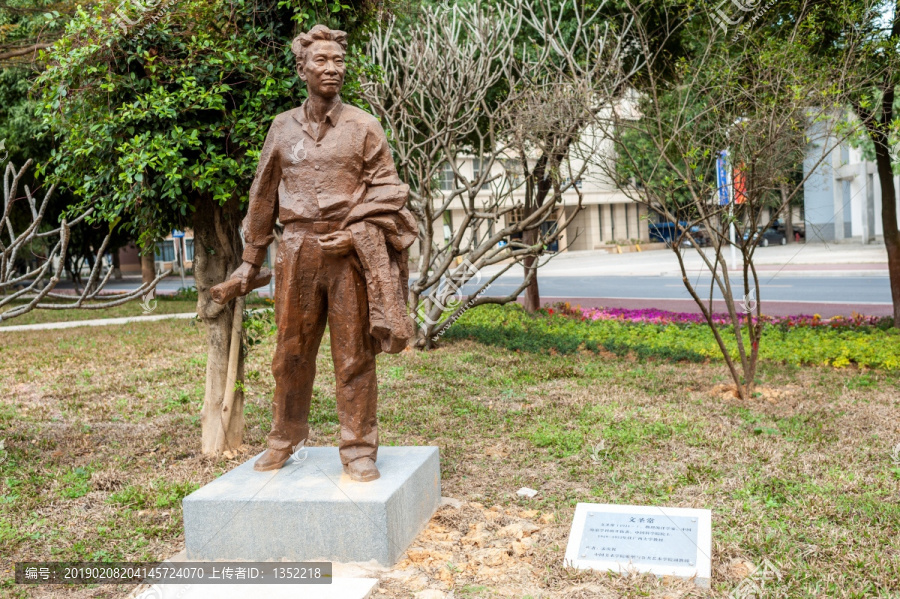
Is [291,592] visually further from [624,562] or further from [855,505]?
[855,505]

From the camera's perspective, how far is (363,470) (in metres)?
4.29

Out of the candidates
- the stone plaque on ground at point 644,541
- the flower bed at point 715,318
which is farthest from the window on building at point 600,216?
the stone plaque on ground at point 644,541

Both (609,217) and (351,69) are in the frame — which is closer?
(351,69)

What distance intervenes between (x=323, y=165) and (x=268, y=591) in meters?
2.16

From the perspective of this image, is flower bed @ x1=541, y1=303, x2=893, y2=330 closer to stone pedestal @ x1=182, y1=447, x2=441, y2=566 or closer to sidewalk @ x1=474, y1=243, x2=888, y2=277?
stone pedestal @ x1=182, y1=447, x2=441, y2=566

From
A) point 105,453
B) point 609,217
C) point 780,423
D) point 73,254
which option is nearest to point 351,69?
point 105,453

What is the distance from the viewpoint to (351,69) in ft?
20.5

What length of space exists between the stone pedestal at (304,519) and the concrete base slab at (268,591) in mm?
251

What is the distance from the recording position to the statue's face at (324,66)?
13.5 ft

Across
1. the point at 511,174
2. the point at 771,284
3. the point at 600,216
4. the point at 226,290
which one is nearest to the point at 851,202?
the point at 600,216

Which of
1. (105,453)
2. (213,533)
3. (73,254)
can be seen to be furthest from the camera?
(73,254)

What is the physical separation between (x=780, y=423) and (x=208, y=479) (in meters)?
4.47

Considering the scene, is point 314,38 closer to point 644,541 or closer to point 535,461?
point 644,541

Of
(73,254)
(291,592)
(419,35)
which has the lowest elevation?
(291,592)
